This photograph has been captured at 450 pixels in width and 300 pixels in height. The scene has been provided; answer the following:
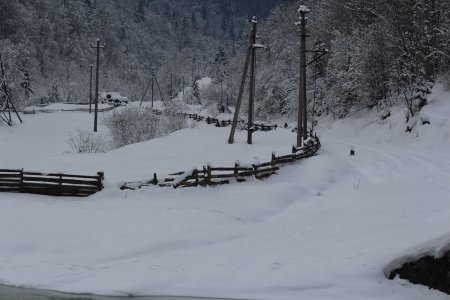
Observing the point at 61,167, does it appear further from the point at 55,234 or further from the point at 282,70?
the point at 282,70

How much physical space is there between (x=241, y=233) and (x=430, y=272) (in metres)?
5.71

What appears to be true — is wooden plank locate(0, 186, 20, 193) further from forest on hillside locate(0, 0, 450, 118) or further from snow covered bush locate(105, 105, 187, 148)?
forest on hillside locate(0, 0, 450, 118)

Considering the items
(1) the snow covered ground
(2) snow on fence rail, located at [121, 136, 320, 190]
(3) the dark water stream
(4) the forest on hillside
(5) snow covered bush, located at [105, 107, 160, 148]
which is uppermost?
(4) the forest on hillside

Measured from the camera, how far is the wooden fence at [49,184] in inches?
742

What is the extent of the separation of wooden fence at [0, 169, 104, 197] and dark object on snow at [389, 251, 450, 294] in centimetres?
1198

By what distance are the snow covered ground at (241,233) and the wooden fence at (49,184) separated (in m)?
0.52

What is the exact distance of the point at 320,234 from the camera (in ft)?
46.4

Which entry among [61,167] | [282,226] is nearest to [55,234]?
[282,226]

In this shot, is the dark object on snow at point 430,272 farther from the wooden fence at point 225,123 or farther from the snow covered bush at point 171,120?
the wooden fence at point 225,123

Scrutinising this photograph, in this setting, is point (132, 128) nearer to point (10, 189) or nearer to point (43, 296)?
point (10, 189)

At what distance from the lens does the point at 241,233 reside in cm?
1462

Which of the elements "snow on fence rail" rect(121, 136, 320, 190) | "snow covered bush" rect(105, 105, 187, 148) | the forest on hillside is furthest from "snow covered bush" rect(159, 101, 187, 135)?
"snow on fence rail" rect(121, 136, 320, 190)

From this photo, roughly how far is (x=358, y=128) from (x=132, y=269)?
36.4m

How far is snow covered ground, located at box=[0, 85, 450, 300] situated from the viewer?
36.3ft
